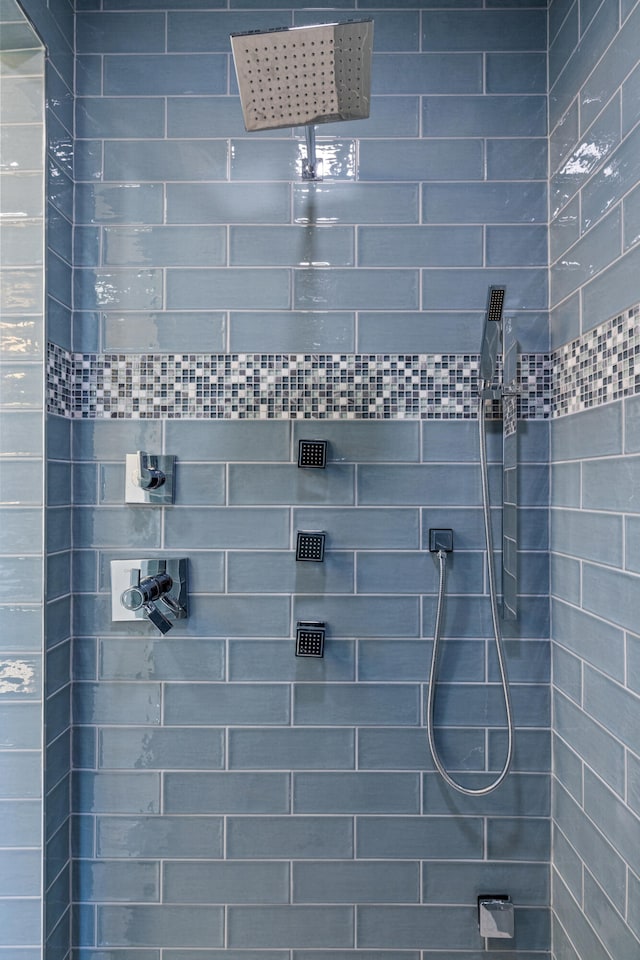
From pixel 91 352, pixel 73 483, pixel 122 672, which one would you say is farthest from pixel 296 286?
pixel 122 672

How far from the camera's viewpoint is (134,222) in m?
1.79

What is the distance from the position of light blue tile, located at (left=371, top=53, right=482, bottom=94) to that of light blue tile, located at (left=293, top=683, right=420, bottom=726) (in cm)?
161

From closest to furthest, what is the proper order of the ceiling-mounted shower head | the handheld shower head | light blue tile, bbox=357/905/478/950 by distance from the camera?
the ceiling-mounted shower head, the handheld shower head, light blue tile, bbox=357/905/478/950

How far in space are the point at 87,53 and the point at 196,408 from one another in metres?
1.01

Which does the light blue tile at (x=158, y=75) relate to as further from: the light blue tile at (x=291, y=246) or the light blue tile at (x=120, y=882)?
the light blue tile at (x=120, y=882)

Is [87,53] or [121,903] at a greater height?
[87,53]

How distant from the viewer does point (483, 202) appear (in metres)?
1.77

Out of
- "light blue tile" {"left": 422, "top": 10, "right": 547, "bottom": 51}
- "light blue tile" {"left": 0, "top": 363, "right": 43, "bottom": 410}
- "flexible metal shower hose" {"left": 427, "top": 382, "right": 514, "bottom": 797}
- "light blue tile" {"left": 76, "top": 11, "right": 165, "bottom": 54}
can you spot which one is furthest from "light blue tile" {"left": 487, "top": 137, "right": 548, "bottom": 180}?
"light blue tile" {"left": 0, "top": 363, "right": 43, "bottom": 410}

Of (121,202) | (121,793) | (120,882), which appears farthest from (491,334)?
(120,882)

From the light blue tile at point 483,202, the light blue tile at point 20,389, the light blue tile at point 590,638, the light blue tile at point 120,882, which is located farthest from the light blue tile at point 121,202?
the light blue tile at point 120,882

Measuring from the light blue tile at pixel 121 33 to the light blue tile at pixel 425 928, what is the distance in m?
2.42

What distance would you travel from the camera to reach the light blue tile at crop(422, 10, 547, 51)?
69.0 inches

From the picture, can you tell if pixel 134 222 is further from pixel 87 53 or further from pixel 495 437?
pixel 495 437

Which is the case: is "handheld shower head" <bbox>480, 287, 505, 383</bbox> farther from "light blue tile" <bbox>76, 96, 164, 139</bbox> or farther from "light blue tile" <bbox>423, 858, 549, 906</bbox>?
"light blue tile" <bbox>423, 858, 549, 906</bbox>
